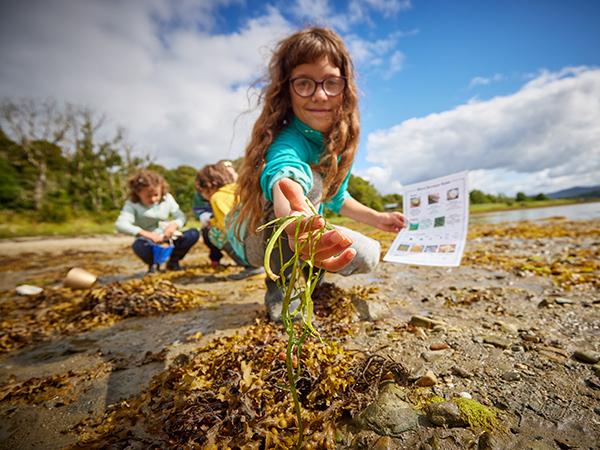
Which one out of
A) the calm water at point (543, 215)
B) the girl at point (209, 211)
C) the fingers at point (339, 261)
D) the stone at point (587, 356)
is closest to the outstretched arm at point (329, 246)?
the fingers at point (339, 261)

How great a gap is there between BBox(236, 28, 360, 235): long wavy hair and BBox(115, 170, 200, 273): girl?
3056 mm

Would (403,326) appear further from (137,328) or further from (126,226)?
(126,226)

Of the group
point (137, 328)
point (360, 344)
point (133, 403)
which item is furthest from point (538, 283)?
point (137, 328)

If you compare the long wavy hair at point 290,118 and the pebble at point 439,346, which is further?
the long wavy hair at point 290,118

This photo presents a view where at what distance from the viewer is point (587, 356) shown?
1533 millimetres

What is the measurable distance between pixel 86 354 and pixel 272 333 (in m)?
1.48

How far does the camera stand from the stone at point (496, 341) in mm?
1725

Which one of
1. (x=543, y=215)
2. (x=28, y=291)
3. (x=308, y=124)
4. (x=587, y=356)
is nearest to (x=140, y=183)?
(x=28, y=291)

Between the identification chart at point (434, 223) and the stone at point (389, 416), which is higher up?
the identification chart at point (434, 223)

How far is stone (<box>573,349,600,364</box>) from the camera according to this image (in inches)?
59.7

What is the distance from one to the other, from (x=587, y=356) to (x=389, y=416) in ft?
4.01

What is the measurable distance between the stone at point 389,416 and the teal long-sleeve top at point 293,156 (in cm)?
108

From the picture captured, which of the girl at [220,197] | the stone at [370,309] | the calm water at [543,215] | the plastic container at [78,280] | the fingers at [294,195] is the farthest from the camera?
the calm water at [543,215]

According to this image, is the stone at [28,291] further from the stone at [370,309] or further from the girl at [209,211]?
the stone at [370,309]
